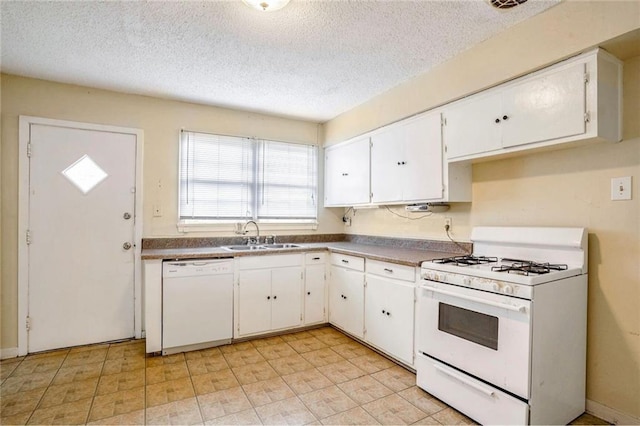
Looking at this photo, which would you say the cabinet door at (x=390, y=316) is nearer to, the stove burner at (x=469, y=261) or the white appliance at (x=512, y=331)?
the white appliance at (x=512, y=331)

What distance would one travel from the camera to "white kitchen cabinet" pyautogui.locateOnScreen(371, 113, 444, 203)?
9.20 ft

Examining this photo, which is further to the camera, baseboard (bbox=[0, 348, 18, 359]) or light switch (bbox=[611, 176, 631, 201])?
baseboard (bbox=[0, 348, 18, 359])

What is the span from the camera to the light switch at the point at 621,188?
1954mm

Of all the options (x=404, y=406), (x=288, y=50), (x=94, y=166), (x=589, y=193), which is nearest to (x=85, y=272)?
(x=94, y=166)

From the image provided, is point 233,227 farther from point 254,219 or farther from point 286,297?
point 286,297

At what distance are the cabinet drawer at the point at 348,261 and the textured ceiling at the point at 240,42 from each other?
5.47ft

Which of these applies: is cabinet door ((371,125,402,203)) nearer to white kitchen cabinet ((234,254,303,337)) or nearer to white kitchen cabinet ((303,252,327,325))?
white kitchen cabinet ((303,252,327,325))

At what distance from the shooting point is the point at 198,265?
3.06 m

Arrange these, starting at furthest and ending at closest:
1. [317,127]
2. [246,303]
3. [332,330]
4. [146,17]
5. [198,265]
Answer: [317,127], [332,330], [246,303], [198,265], [146,17]

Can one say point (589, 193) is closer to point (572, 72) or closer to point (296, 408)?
point (572, 72)

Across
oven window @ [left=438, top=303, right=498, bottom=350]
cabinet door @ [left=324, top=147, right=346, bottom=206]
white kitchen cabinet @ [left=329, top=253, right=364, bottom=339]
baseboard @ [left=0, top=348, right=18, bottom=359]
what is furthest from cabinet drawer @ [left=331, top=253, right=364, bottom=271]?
baseboard @ [left=0, top=348, right=18, bottom=359]

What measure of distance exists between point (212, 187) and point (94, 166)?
1.11 meters

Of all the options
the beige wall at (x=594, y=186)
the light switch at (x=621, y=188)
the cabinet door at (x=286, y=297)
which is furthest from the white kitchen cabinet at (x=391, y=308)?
the light switch at (x=621, y=188)

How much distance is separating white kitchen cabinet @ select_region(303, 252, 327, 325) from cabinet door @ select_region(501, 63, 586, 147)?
7.00ft
